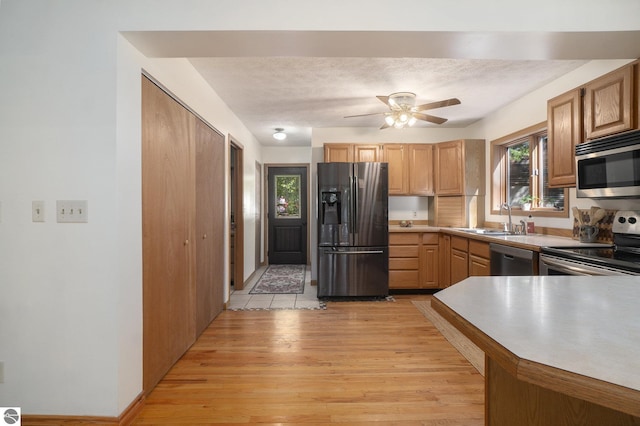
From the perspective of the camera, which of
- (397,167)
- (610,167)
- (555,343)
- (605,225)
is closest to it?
(555,343)

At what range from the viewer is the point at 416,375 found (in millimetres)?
2314

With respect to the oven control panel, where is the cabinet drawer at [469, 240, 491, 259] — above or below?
below

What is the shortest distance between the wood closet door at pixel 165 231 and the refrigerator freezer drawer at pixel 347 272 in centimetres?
179

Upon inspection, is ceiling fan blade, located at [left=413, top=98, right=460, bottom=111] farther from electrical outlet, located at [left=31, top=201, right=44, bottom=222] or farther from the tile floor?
electrical outlet, located at [left=31, top=201, right=44, bottom=222]

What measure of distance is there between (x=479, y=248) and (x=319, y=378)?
2.20m

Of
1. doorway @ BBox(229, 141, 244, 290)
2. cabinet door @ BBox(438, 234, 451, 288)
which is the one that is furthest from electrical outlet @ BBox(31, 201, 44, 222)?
cabinet door @ BBox(438, 234, 451, 288)

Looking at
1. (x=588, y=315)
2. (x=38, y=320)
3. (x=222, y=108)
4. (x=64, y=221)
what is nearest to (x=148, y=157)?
(x=64, y=221)

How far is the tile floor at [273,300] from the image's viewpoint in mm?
3912

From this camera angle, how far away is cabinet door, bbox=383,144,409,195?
15.4 ft

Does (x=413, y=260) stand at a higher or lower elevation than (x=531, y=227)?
lower

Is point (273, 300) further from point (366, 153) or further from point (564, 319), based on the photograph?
point (564, 319)

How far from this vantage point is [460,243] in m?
3.93

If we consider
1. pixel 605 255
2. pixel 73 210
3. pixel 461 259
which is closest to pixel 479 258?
pixel 461 259

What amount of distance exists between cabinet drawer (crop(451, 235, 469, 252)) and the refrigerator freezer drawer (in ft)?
3.23
